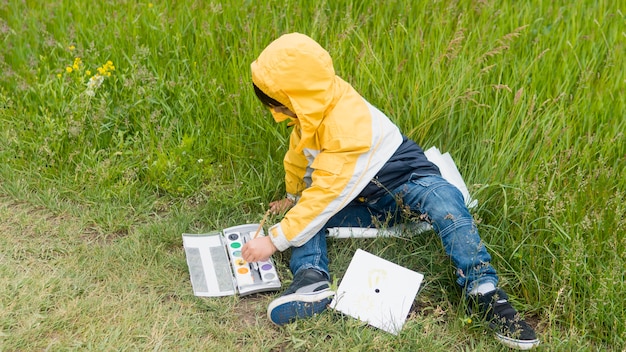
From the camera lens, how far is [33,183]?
305 centimetres

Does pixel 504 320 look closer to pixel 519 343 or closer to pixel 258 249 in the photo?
pixel 519 343

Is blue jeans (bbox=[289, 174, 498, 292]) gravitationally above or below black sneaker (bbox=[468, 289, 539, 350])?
above

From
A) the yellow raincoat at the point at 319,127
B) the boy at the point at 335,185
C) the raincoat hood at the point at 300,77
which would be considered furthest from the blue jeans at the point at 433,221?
the raincoat hood at the point at 300,77

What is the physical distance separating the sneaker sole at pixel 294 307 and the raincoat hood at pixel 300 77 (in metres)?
0.61

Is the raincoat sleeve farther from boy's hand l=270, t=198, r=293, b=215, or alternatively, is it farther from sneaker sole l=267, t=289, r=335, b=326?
sneaker sole l=267, t=289, r=335, b=326

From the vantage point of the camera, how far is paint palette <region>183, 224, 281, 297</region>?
102 inches

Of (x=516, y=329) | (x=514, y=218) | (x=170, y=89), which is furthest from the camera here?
(x=170, y=89)

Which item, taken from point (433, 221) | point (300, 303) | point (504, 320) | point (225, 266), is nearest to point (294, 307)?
point (300, 303)

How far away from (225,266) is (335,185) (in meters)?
0.60

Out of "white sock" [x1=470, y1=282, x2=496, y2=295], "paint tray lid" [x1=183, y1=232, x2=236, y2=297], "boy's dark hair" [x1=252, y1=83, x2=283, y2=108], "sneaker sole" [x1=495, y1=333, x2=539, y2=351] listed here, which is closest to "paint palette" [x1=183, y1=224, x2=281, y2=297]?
"paint tray lid" [x1=183, y1=232, x2=236, y2=297]

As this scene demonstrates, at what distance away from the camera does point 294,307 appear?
7.85 ft

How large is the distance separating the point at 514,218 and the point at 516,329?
589 millimetres

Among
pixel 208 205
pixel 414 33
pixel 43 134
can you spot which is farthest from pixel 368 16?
pixel 43 134

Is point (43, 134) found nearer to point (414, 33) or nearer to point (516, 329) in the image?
point (414, 33)
